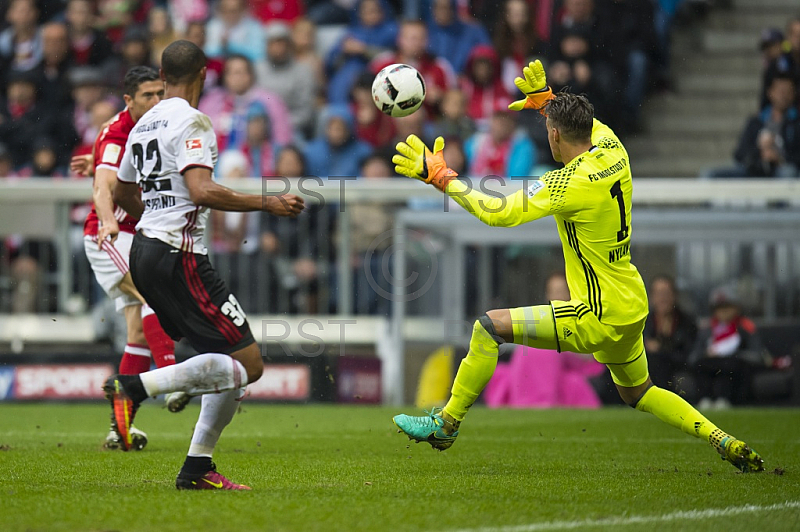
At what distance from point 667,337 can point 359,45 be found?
6.42 m

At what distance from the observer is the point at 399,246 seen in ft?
41.3

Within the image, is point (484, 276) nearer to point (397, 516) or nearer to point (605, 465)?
point (605, 465)

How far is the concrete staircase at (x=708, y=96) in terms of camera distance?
16.2 meters

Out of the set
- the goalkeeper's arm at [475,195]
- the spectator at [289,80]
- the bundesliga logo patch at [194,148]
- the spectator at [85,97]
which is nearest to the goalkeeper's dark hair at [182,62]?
the bundesliga logo patch at [194,148]

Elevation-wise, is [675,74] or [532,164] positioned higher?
[675,74]

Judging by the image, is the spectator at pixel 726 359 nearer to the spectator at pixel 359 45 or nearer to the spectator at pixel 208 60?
the spectator at pixel 359 45

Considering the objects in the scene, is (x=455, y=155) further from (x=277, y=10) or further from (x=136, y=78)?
(x=136, y=78)

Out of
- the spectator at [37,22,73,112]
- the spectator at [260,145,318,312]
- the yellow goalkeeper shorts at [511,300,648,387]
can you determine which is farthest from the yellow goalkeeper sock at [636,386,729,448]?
the spectator at [37,22,73,112]

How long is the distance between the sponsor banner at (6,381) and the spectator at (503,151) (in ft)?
18.7

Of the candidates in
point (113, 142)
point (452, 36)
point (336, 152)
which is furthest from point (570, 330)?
point (452, 36)

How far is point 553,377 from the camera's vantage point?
471 inches

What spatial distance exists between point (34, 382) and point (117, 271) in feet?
16.7

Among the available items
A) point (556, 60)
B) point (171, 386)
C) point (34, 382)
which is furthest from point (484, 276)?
point (171, 386)

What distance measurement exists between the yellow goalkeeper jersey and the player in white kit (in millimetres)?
1235
